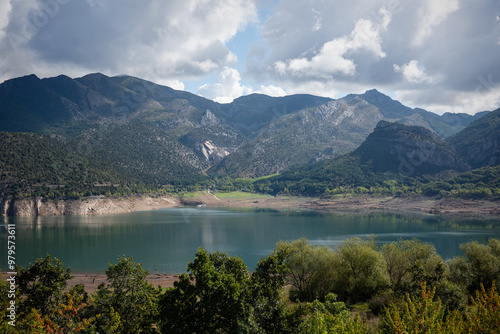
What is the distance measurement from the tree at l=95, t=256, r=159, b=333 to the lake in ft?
114

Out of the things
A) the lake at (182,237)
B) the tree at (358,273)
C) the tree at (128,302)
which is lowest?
the lake at (182,237)

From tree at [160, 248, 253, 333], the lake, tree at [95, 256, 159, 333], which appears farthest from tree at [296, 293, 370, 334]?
the lake

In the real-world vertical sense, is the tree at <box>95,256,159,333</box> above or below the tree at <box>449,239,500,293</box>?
above

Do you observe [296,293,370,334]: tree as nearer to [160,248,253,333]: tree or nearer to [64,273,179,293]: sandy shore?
[160,248,253,333]: tree

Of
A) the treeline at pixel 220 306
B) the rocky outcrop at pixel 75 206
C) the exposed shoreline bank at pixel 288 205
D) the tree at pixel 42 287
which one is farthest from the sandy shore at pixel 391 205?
the tree at pixel 42 287

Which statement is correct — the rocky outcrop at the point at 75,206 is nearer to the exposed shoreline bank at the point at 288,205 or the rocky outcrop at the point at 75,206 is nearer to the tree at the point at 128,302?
the exposed shoreline bank at the point at 288,205

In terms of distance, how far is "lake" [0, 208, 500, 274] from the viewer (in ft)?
201

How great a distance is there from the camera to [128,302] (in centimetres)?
1953

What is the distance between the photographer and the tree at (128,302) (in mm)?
18141

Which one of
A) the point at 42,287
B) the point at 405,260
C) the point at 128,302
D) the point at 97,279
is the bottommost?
the point at 97,279

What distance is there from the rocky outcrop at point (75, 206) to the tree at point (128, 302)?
12433 cm

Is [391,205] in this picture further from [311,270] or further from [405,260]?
[311,270]

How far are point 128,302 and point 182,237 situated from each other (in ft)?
218

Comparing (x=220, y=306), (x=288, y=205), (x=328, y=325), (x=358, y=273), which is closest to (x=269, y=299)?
(x=220, y=306)
